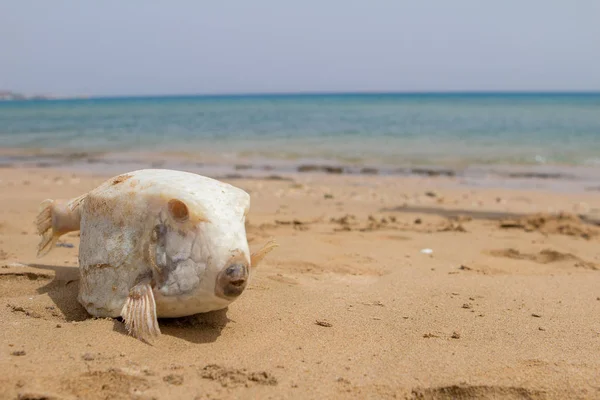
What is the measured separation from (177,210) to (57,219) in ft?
4.00

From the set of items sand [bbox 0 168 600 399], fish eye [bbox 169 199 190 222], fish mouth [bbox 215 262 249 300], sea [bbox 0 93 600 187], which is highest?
fish eye [bbox 169 199 190 222]

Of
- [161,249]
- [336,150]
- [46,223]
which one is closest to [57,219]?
[46,223]

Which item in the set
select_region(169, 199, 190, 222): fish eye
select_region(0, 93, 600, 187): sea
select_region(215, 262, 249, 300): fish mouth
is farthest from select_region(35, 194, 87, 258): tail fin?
select_region(0, 93, 600, 187): sea

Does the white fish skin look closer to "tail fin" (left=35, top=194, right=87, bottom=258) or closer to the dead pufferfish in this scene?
the dead pufferfish

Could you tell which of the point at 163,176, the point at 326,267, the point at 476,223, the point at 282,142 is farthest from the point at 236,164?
the point at 163,176

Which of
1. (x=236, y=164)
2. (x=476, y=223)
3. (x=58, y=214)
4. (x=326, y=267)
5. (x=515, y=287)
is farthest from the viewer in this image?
(x=236, y=164)

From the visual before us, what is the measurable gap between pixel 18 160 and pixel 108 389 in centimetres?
1671

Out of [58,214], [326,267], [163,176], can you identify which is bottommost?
[326,267]

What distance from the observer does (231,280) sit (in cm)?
288

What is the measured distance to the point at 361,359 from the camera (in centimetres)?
284

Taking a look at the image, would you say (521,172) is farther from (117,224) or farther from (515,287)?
(117,224)

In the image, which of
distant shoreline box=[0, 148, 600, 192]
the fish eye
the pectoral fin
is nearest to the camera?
the pectoral fin

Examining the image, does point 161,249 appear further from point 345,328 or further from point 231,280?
point 345,328

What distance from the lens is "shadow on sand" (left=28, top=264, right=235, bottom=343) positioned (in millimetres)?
2975
